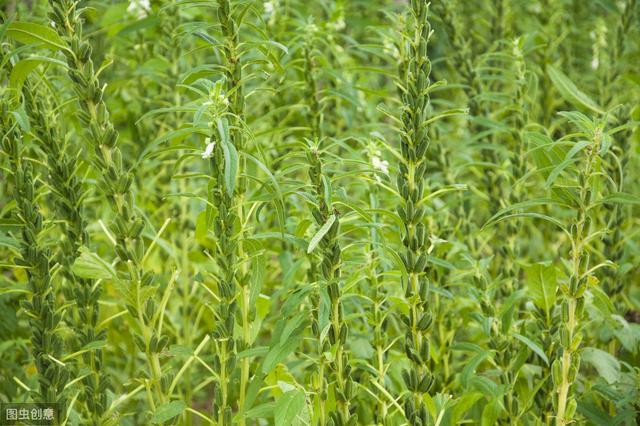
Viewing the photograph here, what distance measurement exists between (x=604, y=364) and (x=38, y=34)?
1.64 meters

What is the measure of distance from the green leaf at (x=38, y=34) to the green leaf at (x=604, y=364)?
1.53 m

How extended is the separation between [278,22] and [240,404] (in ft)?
5.25

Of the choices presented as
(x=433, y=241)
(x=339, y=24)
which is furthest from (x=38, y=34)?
(x=339, y=24)

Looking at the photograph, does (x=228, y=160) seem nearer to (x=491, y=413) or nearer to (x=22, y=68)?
(x=22, y=68)

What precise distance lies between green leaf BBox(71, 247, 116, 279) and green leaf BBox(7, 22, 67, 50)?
1.35 feet

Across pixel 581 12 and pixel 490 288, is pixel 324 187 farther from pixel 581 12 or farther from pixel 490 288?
pixel 581 12

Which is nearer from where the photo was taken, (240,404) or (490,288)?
(240,404)

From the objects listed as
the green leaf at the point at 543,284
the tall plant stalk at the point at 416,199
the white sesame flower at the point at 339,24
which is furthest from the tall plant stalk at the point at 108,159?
the white sesame flower at the point at 339,24

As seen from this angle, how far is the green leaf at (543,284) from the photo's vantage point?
6.01 ft

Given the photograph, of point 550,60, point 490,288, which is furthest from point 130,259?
point 550,60

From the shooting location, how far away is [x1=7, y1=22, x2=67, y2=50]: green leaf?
4.79 ft

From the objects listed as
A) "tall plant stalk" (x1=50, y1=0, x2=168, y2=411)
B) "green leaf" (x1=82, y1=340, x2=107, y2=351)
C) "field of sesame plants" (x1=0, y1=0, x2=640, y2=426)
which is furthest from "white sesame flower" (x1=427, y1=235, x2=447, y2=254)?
"green leaf" (x1=82, y1=340, x2=107, y2=351)

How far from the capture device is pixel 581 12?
4.51 meters

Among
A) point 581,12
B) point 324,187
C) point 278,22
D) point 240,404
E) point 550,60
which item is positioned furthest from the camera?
point 581,12
